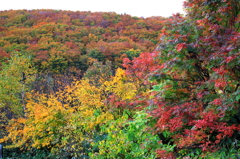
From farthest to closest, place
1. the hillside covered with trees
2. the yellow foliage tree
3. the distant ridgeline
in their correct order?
the distant ridgeline < the yellow foliage tree < the hillside covered with trees

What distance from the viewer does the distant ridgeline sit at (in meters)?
23.4

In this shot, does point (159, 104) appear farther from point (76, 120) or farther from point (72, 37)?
point (72, 37)

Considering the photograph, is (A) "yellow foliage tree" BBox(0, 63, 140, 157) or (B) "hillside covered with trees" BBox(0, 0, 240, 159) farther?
(A) "yellow foliage tree" BBox(0, 63, 140, 157)

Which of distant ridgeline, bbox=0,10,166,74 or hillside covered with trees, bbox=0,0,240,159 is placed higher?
distant ridgeline, bbox=0,10,166,74

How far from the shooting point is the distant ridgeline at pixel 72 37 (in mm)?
23375

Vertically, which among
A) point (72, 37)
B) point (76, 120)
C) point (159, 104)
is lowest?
point (76, 120)

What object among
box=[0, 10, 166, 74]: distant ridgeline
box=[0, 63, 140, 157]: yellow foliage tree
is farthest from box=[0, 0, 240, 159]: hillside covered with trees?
box=[0, 10, 166, 74]: distant ridgeline

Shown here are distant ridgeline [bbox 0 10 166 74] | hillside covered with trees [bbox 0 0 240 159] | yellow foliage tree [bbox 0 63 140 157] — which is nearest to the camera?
hillside covered with trees [bbox 0 0 240 159]

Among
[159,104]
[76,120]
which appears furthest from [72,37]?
[159,104]

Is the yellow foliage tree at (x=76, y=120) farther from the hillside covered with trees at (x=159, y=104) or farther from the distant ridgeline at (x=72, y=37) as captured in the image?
the distant ridgeline at (x=72, y=37)

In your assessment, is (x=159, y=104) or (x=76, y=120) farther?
(x=76, y=120)

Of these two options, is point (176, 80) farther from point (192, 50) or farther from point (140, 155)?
point (140, 155)

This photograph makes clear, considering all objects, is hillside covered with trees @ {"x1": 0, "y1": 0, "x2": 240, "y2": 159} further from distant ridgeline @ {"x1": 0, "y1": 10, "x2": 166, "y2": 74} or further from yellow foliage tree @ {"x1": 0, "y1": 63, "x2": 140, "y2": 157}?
distant ridgeline @ {"x1": 0, "y1": 10, "x2": 166, "y2": 74}

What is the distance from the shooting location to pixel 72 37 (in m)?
32.7
